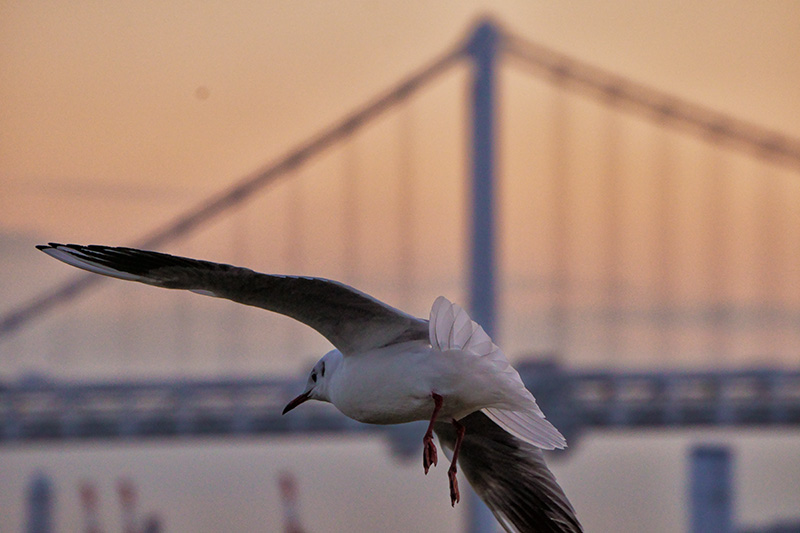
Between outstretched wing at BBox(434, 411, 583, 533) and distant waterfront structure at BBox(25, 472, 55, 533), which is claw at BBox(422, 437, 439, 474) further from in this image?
distant waterfront structure at BBox(25, 472, 55, 533)

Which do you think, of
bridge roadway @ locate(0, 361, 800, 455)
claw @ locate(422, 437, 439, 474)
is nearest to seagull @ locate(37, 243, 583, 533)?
claw @ locate(422, 437, 439, 474)

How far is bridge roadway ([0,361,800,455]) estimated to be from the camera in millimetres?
11695

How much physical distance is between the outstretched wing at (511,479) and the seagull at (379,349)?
23cm

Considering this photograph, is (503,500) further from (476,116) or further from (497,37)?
(497,37)

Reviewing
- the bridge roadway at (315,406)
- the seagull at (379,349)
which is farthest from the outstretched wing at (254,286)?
the bridge roadway at (315,406)

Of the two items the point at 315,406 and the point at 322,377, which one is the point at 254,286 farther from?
the point at 315,406

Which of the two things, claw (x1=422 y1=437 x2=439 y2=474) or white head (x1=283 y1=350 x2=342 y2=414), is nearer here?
claw (x1=422 y1=437 x2=439 y2=474)

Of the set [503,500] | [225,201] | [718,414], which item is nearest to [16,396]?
[225,201]

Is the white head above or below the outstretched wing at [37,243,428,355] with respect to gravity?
below

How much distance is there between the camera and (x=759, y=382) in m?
12.4

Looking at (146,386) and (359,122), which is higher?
(359,122)

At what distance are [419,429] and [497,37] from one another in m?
4.24

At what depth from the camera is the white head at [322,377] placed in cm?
229

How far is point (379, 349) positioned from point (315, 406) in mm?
10011
